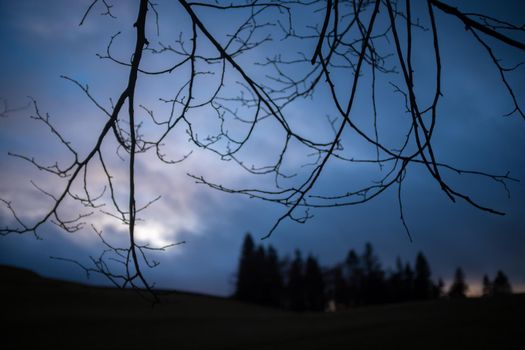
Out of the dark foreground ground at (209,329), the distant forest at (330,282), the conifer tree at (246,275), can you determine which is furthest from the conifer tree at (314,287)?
the dark foreground ground at (209,329)

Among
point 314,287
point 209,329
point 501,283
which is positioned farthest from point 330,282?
point 209,329

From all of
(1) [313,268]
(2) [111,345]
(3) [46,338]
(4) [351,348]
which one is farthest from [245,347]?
(1) [313,268]

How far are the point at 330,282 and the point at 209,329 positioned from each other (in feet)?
126

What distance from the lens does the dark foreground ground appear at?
31.7 feet

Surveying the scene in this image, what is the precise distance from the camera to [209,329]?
12836mm

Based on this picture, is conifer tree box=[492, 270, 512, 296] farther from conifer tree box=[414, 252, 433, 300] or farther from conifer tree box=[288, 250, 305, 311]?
conifer tree box=[288, 250, 305, 311]

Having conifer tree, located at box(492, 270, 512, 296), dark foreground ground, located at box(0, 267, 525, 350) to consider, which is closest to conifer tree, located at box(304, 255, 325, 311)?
conifer tree, located at box(492, 270, 512, 296)

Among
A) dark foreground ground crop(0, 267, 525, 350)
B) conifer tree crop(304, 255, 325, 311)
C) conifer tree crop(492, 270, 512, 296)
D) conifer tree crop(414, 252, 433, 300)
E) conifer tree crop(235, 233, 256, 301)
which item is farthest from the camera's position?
conifer tree crop(492, 270, 512, 296)

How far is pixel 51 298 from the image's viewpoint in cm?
1541

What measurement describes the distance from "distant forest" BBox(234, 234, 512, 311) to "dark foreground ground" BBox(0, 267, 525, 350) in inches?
945

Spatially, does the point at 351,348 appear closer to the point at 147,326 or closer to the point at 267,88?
the point at 147,326

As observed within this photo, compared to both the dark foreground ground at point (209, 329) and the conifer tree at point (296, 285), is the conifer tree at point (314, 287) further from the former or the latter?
the dark foreground ground at point (209, 329)

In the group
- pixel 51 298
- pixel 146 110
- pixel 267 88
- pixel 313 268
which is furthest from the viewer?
pixel 313 268

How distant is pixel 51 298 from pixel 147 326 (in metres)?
6.23
